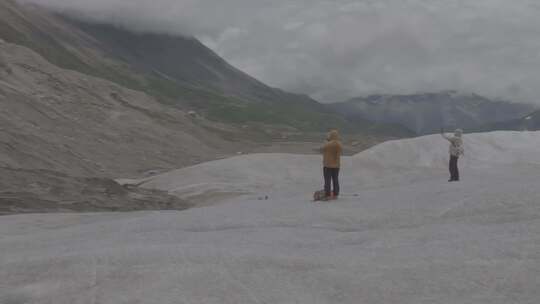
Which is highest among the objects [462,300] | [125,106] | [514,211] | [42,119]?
[125,106]

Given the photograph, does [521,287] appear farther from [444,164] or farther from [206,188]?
[444,164]

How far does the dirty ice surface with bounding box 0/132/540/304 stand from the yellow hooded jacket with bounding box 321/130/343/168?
3.26ft

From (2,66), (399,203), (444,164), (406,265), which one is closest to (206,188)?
(444,164)

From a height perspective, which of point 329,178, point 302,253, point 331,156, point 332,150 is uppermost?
point 332,150

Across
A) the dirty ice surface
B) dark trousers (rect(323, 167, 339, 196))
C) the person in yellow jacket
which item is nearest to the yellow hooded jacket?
the person in yellow jacket

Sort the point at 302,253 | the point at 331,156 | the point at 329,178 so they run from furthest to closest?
the point at 329,178 → the point at 331,156 → the point at 302,253

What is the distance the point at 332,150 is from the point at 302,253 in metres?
6.41

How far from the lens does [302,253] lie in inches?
395

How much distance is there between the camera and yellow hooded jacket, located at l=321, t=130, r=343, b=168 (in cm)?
1614

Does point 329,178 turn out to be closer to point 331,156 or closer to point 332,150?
point 331,156

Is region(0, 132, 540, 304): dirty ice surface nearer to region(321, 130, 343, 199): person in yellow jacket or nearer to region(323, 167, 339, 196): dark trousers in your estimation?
region(323, 167, 339, 196): dark trousers

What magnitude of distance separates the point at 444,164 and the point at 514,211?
22.3 m

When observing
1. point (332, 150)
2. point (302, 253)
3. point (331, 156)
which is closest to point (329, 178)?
point (331, 156)

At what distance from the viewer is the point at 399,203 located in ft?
48.6
